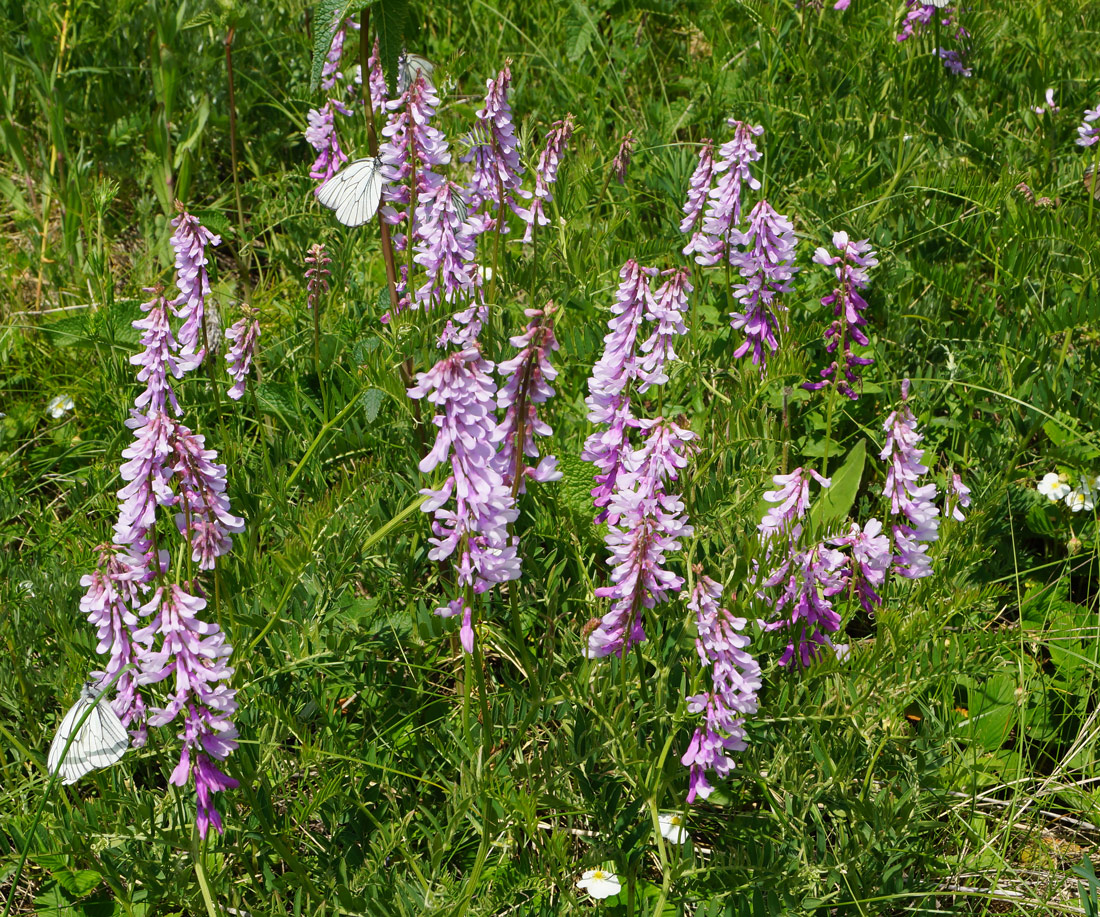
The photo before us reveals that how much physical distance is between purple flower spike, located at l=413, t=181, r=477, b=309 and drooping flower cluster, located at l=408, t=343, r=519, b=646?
945 millimetres

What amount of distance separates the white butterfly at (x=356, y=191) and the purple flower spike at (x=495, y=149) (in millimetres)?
405

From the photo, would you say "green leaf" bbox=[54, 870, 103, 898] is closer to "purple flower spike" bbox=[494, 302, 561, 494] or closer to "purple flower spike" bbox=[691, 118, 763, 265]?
"purple flower spike" bbox=[494, 302, 561, 494]

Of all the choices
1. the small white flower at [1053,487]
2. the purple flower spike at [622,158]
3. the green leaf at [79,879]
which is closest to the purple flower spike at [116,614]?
the green leaf at [79,879]

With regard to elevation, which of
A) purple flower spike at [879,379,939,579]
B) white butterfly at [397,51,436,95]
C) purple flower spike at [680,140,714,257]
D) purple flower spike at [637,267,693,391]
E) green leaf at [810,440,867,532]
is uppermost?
white butterfly at [397,51,436,95]

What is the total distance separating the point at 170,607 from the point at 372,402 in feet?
3.60

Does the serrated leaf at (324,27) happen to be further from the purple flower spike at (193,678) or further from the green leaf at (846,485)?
the green leaf at (846,485)

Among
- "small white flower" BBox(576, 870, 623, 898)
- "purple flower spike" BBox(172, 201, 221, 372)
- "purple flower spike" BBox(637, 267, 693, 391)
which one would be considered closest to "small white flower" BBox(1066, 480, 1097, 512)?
"purple flower spike" BBox(637, 267, 693, 391)

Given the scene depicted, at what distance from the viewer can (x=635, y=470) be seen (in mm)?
2182

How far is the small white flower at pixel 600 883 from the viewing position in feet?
7.07

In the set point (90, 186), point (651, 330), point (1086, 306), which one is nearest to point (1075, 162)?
point (1086, 306)

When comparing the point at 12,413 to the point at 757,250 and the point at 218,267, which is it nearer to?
the point at 218,267

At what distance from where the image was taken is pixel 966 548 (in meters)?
2.63

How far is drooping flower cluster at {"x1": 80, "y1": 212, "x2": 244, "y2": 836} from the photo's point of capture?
1.85m

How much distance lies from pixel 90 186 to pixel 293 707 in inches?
110
